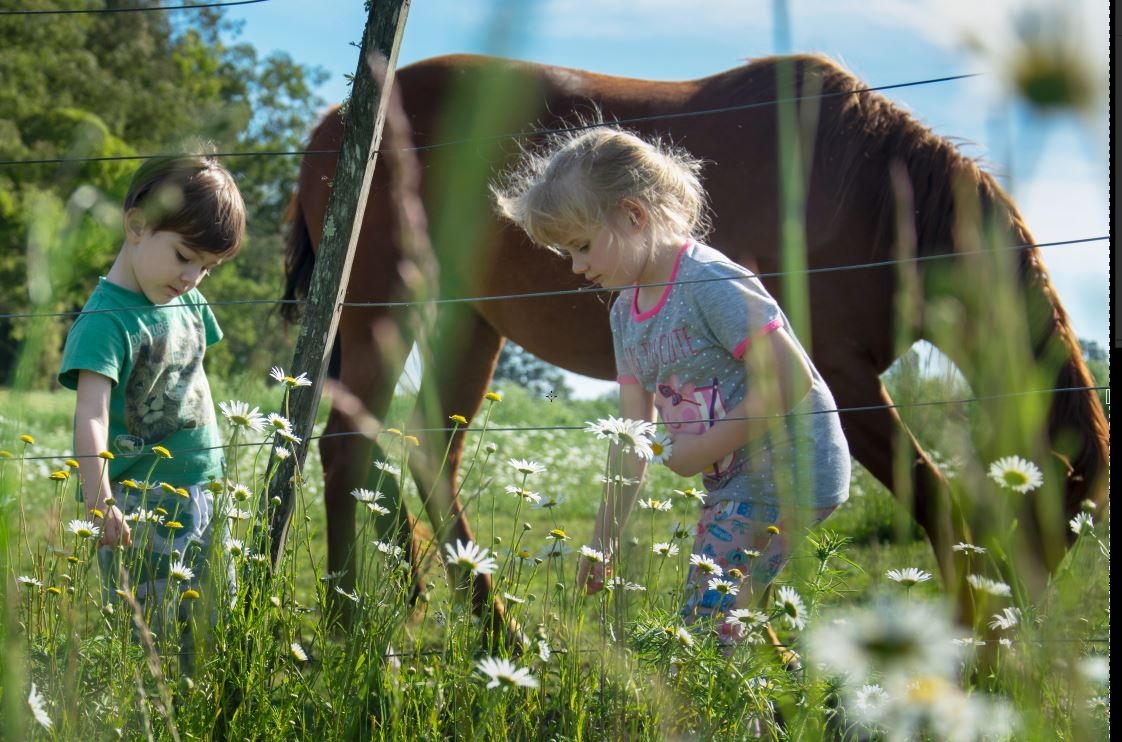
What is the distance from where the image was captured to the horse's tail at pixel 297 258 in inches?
183

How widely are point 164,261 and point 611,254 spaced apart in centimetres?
110

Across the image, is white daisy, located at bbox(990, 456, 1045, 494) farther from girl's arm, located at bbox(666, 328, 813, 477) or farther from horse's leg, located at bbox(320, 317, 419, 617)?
horse's leg, located at bbox(320, 317, 419, 617)

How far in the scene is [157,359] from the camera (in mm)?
2713

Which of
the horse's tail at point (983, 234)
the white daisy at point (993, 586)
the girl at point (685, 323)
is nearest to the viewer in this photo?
the white daisy at point (993, 586)

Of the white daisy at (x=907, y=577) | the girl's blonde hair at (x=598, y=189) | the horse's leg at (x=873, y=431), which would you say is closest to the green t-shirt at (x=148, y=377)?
the girl's blonde hair at (x=598, y=189)

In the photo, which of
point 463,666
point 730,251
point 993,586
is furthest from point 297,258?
point 993,586

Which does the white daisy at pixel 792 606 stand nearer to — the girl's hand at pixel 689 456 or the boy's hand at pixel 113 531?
the girl's hand at pixel 689 456

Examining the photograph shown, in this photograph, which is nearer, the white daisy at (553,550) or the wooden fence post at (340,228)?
the white daisy at (553,550)

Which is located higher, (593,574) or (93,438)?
(93,438)

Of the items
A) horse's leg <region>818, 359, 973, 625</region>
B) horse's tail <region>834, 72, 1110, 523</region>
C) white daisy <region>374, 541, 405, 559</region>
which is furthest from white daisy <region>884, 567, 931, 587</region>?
horse's leg <region>818, 359, 973, 625</region>

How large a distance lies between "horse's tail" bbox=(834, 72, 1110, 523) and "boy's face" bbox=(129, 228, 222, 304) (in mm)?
1973

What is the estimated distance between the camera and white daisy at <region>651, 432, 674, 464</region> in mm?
2082

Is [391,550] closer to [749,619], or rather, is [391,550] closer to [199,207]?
[749,619]

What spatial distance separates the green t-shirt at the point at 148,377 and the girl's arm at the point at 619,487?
3.13ft
